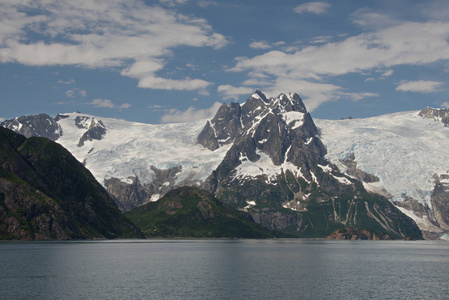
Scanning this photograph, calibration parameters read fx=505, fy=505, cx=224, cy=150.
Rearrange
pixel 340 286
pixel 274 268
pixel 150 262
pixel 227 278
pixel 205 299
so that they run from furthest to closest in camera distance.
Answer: pixel 150 262
pixel 274 268
pixel 227 278
pixel 340 286
pixel 205 299

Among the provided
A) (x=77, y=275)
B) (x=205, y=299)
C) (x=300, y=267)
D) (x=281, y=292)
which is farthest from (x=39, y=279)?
(x=300, y=267)

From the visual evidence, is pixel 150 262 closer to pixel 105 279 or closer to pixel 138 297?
pixel 105 279

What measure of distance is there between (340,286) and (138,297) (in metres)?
51.6

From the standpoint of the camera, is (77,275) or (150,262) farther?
(150,262)

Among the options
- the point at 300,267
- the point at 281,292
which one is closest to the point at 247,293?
the point at 281,292

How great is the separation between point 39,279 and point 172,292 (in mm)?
39260

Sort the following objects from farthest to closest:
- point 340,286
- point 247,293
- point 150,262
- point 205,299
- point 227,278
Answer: point 150,262 < point 227,278 < point 340,286 < point 247,293 < point 205,299

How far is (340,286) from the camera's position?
127438 mm

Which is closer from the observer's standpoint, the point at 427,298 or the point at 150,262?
the point at 427,298

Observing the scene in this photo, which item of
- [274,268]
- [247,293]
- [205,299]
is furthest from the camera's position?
[274,268]

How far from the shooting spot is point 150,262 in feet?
623

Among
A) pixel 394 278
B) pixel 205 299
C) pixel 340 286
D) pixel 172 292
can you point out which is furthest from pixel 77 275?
→ pixel 394 278

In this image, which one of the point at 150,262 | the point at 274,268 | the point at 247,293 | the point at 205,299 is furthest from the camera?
the point at 150,262

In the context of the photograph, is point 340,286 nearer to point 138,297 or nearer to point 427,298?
point 427,298
